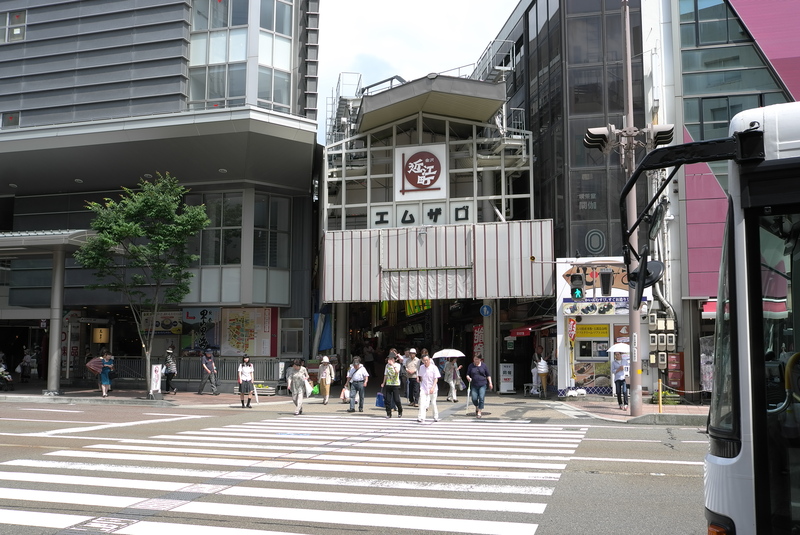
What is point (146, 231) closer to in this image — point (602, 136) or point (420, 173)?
point (420, 173)

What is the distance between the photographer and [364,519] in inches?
285

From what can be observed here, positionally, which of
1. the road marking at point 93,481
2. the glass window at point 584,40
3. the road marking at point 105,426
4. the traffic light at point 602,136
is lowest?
the road marking at point 105,426

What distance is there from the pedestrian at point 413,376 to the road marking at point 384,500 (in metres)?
12.6

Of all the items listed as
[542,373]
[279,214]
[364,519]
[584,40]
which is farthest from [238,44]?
[364,519]

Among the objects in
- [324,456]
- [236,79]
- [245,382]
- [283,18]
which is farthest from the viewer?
[283,18]

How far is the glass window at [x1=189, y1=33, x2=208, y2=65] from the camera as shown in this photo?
28984 mm

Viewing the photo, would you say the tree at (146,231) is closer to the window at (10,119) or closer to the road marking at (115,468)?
the window at (10,119)

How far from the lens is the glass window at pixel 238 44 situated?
28.8 m

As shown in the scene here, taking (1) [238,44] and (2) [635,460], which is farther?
(1) [238,44]

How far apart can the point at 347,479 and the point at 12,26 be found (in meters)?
30.0

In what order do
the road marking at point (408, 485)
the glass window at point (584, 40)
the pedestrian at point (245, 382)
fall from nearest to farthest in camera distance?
the road marking at point (408, 485) < the pedestrian at point (245, 382) < the glass window at point (584, 40)

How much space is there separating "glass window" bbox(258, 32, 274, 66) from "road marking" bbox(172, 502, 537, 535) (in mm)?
24261

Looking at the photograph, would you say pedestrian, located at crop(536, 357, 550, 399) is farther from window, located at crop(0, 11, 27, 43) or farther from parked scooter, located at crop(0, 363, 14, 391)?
window, located at crop(0, 11, 27, 43)

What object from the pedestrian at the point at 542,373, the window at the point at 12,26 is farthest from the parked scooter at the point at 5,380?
the pedestrian at the point at 542,373
